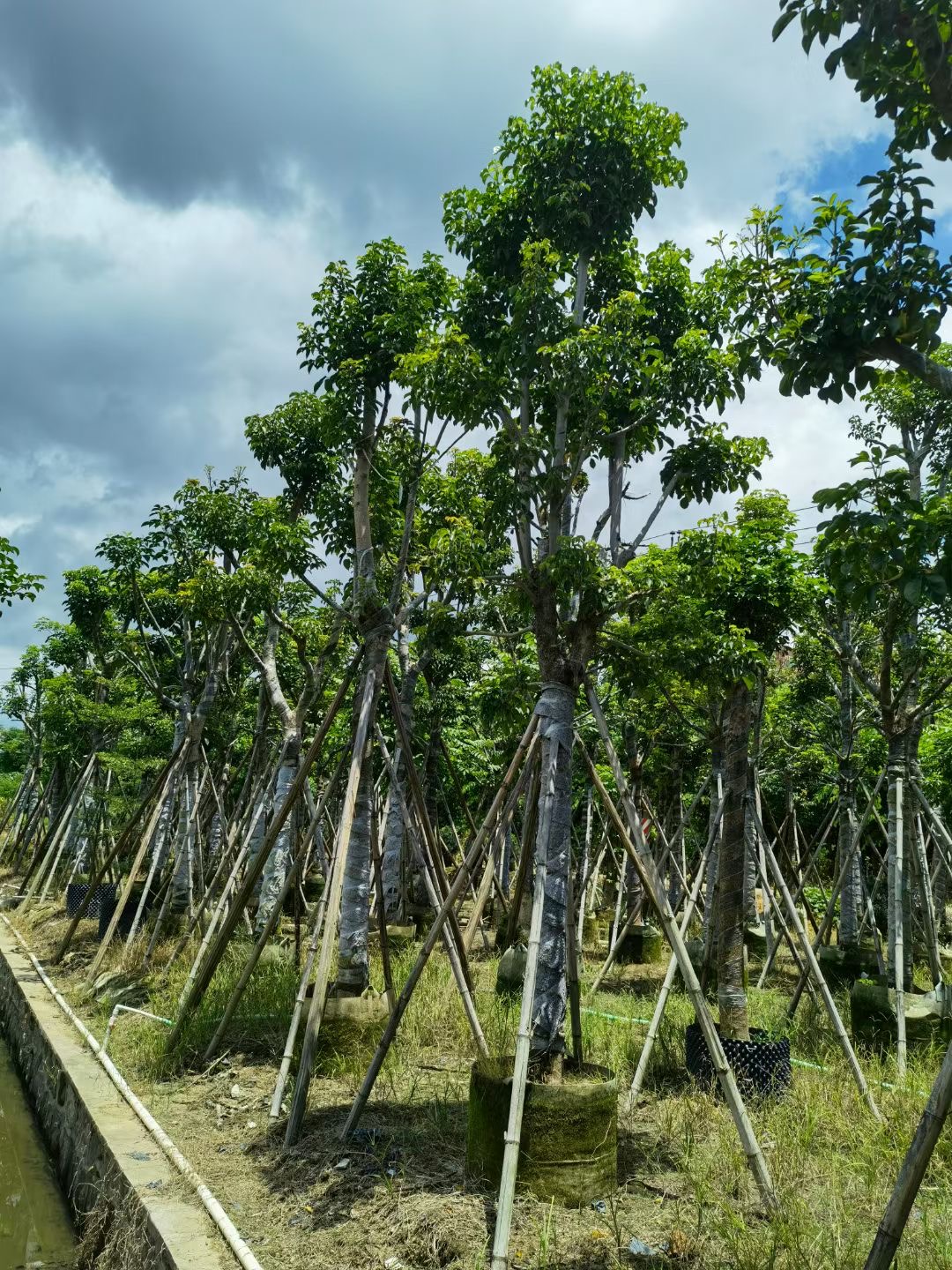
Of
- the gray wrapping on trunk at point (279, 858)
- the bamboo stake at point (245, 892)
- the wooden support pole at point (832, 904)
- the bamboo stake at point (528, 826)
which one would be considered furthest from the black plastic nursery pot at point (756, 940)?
the bamboo stake at point (245, 892)

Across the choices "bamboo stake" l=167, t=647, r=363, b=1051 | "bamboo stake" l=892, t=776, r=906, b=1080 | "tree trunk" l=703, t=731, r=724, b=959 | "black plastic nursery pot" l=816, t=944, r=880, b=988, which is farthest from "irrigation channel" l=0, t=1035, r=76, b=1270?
"black plastic nursery pot" l=816, t=944, r=880, b=988

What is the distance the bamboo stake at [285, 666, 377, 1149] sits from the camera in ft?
21.2

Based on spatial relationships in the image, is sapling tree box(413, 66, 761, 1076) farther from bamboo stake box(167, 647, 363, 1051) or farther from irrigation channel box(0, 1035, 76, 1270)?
irrigation channel box(0, 1035, 76, 1270)

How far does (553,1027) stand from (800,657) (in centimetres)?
1057

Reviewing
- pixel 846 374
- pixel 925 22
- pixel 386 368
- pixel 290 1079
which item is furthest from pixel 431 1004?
pixel 925 22

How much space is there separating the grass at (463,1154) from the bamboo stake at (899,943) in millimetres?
173

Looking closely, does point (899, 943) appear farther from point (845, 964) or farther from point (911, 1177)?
point (911, 1177)

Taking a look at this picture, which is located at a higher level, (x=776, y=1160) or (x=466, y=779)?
(x=466, y=779)

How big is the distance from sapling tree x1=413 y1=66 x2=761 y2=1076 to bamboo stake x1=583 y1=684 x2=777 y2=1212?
0.48 m

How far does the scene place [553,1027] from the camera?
598 cm

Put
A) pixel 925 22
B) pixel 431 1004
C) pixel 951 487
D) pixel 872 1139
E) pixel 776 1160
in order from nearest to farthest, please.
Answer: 1. pixel 925 22
2. pixel 776 1160
3. pixel 872 1139
4. pixel 431 1004
5. pixel 951 487

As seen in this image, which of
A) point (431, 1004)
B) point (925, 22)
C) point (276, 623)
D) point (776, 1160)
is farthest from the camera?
point (276, 623)

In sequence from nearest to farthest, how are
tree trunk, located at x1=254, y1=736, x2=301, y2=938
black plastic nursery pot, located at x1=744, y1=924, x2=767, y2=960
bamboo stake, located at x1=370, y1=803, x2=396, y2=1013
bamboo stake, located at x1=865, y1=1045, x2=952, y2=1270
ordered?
bamboo stake, located at x1=865, y1=1045, x2=952, y2=1270 < bamboo stake, located at x1=370, y1=803, x2=396, y2=1013 < tree trunk, located at x1=254, y1=736, x2=301, y2=938 < black plastic nursery pot, located at x1=744, y1=924, x2=767, y2=960

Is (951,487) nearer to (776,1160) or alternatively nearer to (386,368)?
(386,368)
